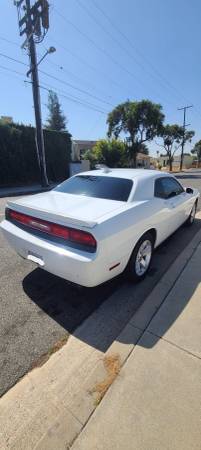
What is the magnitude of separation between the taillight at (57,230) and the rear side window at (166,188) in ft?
5.45

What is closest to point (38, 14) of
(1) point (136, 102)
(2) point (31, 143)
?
(2) point (31, 143)

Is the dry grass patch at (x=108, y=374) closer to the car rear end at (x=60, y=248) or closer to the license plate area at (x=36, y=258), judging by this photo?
the car rear end at (x=60, y=248)

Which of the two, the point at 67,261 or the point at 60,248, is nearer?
the point at 67,261

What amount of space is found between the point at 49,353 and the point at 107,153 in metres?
25.1

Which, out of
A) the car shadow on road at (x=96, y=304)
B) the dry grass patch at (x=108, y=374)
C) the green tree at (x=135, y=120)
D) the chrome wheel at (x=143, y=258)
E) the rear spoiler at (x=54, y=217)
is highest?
the green tree at (x=135, y=120)

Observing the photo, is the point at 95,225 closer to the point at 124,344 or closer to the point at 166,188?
the point at 124,344

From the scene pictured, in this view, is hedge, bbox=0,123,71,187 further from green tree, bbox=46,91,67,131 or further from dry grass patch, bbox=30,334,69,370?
green tree, bbox=46,91,67,131

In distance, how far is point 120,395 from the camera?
170 centimetres

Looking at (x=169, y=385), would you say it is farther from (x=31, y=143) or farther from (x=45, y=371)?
(x=31, y=143)

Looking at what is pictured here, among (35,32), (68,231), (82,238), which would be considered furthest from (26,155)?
(82,238)

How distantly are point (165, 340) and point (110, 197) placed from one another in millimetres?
1745

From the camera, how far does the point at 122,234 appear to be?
2.57 m

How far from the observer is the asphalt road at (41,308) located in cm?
212

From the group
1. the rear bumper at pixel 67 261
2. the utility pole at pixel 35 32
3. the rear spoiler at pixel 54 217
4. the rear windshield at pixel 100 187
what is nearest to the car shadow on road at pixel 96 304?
the rear bumper at pixel 67 261
